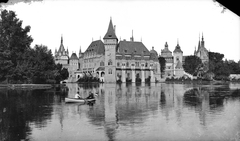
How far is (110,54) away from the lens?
90625 millimetres

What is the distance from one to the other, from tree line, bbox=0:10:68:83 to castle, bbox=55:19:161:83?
126 ft

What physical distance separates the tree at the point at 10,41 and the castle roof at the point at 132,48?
47634mm

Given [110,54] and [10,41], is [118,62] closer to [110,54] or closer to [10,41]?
[110,54]

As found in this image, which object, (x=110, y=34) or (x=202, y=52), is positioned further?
(x=202, y=52)

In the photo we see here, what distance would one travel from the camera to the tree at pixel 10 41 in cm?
4794

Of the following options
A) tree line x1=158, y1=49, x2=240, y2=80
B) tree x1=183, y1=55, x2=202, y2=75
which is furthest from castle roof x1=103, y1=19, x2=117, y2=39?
tree x1=183, y1=55, x2=202, y2=75

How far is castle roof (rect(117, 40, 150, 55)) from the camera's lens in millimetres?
96331

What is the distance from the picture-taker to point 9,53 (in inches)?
1891

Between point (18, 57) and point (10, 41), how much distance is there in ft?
10.4

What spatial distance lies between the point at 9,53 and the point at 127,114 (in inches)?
1440

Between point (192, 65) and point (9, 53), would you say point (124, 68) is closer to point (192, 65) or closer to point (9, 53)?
point (192, 65)

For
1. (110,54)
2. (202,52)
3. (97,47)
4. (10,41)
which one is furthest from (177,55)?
(10,41)

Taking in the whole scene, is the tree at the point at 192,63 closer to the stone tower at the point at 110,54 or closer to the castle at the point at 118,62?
the castle at the point at 118,62

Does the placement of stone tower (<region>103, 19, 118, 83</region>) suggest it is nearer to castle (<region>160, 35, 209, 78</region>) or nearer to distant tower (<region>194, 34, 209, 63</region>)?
castle (<region>160, 35, 209, 78</region>)
